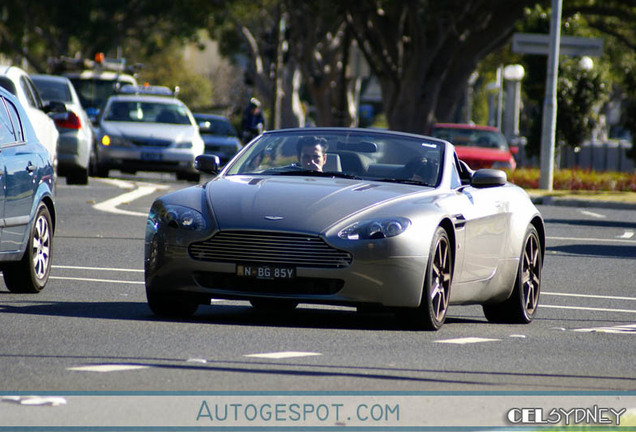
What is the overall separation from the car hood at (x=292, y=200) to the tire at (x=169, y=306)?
71 cm

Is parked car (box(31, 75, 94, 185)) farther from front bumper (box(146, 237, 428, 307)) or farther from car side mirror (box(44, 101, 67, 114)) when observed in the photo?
front bumper (box(146, 237, 428, 307))

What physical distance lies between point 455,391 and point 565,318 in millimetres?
4273

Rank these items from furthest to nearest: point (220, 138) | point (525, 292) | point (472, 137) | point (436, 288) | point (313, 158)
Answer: point (220, 138)
point (472, 137)
point (525, 292)
point (313, 158)
point (436, 288)

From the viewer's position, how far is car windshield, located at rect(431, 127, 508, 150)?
33781 mm

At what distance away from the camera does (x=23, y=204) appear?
10.7m

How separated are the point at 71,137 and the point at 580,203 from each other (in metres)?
10.1

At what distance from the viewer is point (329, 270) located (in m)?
8.98

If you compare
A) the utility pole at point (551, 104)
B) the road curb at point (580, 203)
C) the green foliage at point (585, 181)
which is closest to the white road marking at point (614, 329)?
the road curb at point (580, 203)

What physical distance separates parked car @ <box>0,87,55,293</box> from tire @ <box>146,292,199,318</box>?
4.42 feet

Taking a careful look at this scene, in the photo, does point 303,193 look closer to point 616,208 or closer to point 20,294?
point 20,294

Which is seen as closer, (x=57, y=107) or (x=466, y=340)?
(x=466, y=340)

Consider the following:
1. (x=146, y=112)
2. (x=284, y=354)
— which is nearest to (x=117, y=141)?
(x=146, y=112)

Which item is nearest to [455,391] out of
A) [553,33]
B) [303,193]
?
[303,193]

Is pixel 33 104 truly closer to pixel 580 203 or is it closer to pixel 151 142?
pixel 151 142
